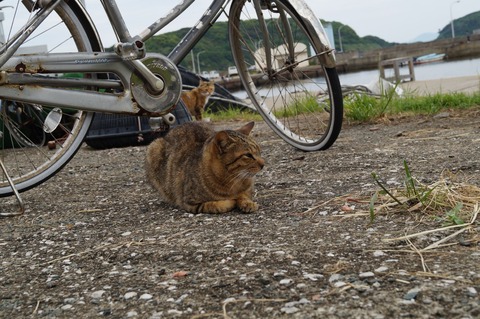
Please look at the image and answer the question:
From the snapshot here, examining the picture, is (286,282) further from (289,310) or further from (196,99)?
(196,99)

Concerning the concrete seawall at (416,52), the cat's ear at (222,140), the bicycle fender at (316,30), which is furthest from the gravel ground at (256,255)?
the concrete seawall at (416,52)

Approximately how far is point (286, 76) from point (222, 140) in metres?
1.48

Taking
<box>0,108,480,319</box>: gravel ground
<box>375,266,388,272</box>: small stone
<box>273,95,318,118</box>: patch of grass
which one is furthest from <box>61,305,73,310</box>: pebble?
<box>273,95,318,118</box>: patch of grass

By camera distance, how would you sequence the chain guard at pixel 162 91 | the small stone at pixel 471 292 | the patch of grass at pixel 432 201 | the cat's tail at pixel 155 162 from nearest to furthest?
the small stone at pixel 471 292 < the patch of grass at pixel 432 201 < the chain guard at pixel 162 91 < the cat's tail at pixel 155 162

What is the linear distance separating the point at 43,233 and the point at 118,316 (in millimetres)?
1288

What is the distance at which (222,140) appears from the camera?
10.1 feet

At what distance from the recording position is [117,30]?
10.9 ft

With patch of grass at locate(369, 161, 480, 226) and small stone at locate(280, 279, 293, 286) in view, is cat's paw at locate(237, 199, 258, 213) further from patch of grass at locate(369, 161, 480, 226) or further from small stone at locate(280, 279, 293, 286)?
small stone at locate(280, 279, 293, 286)

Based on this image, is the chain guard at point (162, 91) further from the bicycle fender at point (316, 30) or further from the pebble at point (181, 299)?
the pebble at point (181, 299)

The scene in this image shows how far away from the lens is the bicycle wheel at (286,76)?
156 inches

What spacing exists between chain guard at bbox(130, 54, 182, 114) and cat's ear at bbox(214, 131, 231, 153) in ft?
1.62

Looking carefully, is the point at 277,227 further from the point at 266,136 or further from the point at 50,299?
the point at 266,136

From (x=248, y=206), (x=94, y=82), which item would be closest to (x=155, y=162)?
(x=94, y=82)

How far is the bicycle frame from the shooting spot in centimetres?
320
